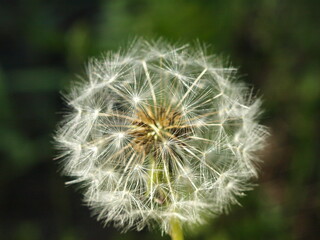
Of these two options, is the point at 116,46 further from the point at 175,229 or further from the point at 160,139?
the point at 175,229

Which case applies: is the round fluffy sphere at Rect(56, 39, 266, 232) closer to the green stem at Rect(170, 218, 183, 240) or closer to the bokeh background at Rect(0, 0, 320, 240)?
the green stem at Rect(170, 218, 183, 240)

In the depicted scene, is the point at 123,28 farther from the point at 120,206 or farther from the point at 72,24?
the point at 120,206

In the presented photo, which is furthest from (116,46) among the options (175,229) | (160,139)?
(175,229)

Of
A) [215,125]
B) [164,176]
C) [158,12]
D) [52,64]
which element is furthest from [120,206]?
[52,64]

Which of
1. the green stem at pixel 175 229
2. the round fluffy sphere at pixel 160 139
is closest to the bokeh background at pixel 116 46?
the round fluffy sphere at pixel 160 139

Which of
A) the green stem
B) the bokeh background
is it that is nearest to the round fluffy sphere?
the green stem
